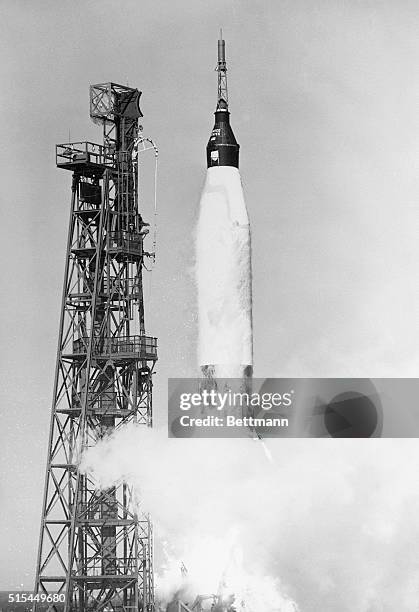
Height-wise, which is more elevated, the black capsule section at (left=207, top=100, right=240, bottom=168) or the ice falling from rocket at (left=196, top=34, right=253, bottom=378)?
the black capsule section at (left=207, top=100, right=240, bottom=168)

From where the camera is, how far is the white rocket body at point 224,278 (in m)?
63.8

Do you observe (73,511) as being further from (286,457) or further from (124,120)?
(124,120)

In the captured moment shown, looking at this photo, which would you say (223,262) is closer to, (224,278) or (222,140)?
(224,278)

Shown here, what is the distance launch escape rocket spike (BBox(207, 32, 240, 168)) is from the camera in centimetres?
6394

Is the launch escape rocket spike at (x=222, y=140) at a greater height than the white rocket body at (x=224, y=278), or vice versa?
the launch escape rocket spike at (x=222, y=140)

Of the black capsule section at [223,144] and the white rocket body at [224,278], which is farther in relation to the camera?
the black capsule section at [223,144]

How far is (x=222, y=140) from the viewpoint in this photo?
63906 millimetres

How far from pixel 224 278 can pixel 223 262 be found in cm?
85

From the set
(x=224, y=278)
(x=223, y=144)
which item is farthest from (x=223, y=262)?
(x=223, y=144)

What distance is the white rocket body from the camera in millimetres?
63750

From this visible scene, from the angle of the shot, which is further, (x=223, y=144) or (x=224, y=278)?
(x=224, y=278)

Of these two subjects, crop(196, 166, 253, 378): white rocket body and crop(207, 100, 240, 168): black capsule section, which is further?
crop(207, 100, 240, 168): black capsule section

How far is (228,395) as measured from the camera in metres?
62.7

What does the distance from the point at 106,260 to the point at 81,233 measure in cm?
231
